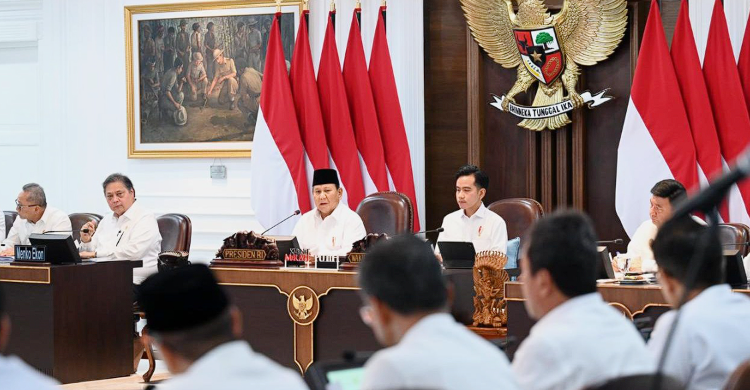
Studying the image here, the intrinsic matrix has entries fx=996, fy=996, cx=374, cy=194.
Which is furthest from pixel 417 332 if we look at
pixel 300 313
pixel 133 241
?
pixel 133 241

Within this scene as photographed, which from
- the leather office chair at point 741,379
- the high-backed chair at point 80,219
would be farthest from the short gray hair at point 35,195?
the leather office chair at point 741,379

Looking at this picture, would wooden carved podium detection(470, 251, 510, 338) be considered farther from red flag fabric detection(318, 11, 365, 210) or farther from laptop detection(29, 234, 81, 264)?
laptop detection(29, 234, 81, 264)

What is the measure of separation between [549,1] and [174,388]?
19.0 feet

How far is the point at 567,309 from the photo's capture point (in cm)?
210

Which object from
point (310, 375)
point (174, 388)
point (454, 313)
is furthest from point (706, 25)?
point (174, 388)

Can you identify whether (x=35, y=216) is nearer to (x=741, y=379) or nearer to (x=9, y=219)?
(x=9, y=219)

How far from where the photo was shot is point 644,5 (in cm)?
690

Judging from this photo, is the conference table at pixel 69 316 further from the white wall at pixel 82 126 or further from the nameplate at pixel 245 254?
the white wall at pixel 82 126

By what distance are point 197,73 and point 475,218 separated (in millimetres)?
3035

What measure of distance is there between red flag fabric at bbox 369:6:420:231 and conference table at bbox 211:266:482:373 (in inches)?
71.9

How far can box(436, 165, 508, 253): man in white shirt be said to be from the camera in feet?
20.1

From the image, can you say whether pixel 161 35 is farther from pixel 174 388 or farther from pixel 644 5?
pixel 174 388

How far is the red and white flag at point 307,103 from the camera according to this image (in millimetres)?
7289

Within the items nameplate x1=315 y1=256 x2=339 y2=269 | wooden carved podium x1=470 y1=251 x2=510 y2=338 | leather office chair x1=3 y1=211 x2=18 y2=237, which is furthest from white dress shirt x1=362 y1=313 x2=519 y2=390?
leather office chair x1=3 y1=211 x2=18 y2=237
